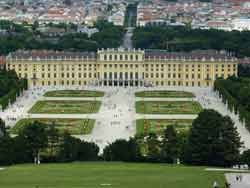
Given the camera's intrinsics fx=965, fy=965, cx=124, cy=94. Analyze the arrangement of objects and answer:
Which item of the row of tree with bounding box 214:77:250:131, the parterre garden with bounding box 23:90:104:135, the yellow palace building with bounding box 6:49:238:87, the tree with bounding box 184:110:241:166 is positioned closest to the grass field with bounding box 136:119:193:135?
the parterre garden with bounding box 23:90:104:135

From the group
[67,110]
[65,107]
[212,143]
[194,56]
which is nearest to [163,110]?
[67,110]

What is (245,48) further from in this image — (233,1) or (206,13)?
(233,1)

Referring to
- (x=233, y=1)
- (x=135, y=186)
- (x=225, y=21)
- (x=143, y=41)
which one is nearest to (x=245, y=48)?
(x=143, y=41)

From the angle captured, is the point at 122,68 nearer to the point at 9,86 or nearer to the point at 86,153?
the point at 9,86

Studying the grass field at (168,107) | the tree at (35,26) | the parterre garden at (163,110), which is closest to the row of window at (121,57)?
the parterre garden at (163,110)

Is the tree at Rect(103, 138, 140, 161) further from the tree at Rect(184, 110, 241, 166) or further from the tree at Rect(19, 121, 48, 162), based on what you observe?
Answer: the tree at Rect(19, 121, 48, 162)

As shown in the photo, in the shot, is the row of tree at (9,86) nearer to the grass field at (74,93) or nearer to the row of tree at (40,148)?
the grass field at (74,93)

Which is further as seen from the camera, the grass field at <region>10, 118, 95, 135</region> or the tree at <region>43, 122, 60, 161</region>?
the grass field at <region>10, 118, 95, 135</region>
